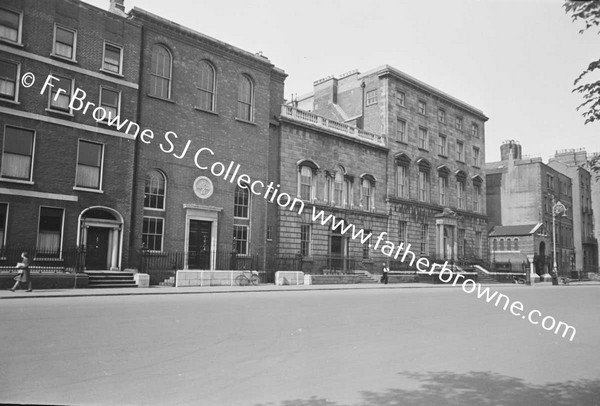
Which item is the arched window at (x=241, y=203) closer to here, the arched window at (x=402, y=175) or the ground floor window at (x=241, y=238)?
the ground floor window at (x=241, y=238)

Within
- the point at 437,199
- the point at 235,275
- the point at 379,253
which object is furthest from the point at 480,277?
the point at 235,275

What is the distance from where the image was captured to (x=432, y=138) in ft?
142

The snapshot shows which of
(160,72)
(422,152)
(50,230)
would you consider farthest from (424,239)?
(50,230)

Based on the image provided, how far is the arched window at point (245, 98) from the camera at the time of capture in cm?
2893

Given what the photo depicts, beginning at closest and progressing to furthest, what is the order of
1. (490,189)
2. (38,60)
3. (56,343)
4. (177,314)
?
(56,343) < (177,314) < (38,60) < (490,189)

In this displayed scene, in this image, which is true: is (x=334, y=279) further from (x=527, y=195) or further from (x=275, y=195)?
(x=527, y=195)

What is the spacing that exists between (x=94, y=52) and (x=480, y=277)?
3456 centimetres

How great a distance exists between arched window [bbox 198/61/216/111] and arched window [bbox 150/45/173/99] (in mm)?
1936

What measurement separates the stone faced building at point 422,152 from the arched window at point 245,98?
13265 mm

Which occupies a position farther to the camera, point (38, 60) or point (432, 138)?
point (432, 138)

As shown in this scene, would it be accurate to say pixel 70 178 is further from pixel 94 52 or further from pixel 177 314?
pixel 177 314

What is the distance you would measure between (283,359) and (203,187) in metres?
20.3

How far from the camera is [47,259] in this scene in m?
20.1

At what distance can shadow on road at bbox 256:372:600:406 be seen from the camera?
208 inches
